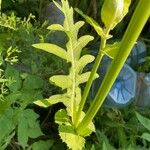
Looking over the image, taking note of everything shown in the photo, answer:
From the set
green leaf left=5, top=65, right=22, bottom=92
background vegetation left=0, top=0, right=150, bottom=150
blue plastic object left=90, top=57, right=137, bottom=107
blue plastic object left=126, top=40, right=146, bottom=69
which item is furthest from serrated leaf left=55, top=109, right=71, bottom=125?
blue plastic object left=126, top=40, right=146, bottom=69

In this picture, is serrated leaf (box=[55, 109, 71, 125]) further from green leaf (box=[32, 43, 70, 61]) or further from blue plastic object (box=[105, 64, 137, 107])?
blue plastic object (box=[105, 64, 137, 107])

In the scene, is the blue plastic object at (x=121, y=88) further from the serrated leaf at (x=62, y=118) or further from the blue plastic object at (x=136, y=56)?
the serrated leaf at (x=62, y=118)

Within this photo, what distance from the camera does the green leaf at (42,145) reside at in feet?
4.76

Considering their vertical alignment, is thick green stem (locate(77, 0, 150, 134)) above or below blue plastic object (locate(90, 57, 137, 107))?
above

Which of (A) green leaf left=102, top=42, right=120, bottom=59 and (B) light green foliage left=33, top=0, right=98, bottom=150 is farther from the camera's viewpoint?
(B) light green foliage left=33, top=0, right=98, bottom=150

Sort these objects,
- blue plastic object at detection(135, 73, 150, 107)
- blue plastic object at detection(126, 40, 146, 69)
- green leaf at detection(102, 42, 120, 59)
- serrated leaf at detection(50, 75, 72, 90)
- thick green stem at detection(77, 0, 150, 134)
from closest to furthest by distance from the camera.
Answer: thick green stem at detection(77, 0, 150, 134) → green leaf at detection(102, 42, 120, 59) → serrated leaf at detection(50, 75, 72, 90) → blue plastic object at detection(135, 73, 150, 107) → blue plastic object at detection(126, 40, 146, 69)

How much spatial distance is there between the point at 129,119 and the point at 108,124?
103 mm

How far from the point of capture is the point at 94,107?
29.1 inches

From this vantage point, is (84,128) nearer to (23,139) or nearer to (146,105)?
(23,139)

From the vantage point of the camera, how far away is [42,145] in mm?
1477

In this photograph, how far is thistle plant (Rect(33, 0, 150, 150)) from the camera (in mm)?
613

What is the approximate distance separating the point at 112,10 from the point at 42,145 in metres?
0.91

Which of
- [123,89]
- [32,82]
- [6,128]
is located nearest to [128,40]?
[6,128]

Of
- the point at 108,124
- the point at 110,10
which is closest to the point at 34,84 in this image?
the point at 108,124
